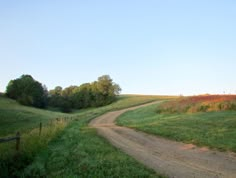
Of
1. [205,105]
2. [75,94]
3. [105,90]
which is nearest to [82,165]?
[205,105]

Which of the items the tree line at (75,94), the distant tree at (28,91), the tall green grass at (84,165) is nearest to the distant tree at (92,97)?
the tree line at (75,94)

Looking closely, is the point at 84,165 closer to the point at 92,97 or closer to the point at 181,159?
the point at 181,159

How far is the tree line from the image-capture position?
9238 centimetres

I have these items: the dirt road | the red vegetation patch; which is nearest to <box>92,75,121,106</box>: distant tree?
the red vegetation patch

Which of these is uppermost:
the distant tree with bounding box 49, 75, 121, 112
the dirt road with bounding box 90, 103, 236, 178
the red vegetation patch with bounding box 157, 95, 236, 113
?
the distant tree with bounding box 49, 75, 121, 112

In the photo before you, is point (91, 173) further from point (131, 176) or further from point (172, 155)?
point (172, 155)

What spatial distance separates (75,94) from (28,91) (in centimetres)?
1941

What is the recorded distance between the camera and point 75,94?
10425cm

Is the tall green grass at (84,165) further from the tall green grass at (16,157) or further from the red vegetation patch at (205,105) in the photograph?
the red vegetation patch at (205,105)

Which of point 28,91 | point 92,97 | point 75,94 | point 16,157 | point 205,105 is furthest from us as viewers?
point 75,94

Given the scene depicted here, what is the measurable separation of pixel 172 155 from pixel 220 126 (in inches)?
380

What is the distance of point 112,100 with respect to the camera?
10006 cm

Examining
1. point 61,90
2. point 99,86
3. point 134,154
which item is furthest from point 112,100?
point 134,154

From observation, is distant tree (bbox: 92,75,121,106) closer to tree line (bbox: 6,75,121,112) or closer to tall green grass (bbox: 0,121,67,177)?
tree line (bbox: 6,75,121,112)
